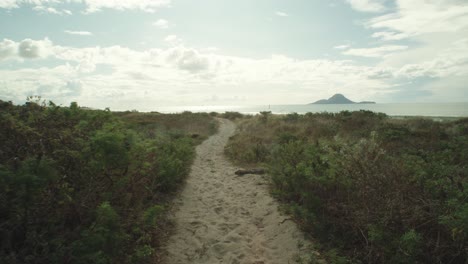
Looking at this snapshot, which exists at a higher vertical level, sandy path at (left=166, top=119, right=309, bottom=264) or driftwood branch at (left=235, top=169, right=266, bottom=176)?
driftwood branch at (left=235, top=169, right=266, bottom=176)

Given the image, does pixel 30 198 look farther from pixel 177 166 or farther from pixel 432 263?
pixel 177 166

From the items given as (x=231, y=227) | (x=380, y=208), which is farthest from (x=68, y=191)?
(x=380, y=208)

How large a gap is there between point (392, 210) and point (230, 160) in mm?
10026

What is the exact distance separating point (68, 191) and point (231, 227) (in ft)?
10.9

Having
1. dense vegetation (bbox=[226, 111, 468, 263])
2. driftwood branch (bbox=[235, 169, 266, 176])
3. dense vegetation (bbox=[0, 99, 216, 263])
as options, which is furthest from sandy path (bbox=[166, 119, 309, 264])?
driftwood branch (bbox=[235, 169, 266, 176])

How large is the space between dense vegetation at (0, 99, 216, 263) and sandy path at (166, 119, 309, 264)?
2.13ft

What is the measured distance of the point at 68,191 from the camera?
3912 mm

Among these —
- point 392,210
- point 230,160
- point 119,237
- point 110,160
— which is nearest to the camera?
point 119,237

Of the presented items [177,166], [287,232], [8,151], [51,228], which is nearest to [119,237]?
[51,228]

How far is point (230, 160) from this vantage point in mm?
13914

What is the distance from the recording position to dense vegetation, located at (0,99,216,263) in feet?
10.6

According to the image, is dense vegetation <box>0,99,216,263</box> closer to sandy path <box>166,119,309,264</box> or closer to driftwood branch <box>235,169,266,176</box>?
sandy path <box>166,119,309,264</box>

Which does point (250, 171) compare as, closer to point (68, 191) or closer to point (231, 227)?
point (231, 227)

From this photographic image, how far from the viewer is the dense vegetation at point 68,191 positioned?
3.23 metres
